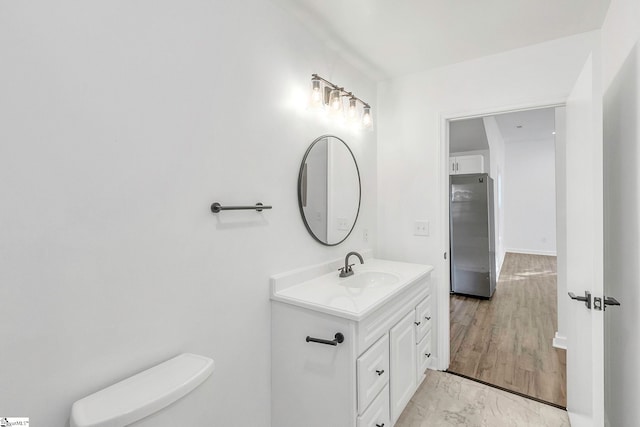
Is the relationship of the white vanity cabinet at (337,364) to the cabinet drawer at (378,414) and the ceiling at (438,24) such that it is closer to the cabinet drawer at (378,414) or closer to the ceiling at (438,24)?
the cabinet drawer at (378,414)

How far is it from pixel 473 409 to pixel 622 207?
4.86ft

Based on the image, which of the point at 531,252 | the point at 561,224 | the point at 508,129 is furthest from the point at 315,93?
the point at 531,252

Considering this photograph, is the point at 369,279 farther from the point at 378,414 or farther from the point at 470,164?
the point at 470,164

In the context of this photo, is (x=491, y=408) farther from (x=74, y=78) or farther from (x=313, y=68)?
(x=74, y=78)

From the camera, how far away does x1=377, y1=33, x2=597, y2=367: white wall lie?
2.03 metres

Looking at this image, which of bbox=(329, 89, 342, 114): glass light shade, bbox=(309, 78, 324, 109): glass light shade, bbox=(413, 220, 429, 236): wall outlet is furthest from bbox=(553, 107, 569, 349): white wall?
bbox=(309, 78, 324, 109): glass light shade

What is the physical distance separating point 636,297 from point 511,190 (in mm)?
6968

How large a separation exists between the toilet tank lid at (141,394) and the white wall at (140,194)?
0.16ft

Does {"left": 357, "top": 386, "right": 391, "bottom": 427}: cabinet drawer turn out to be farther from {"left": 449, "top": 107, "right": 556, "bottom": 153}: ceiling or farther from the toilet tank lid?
{"left": 449, "top": 107, "right": 556, "bottom": 153}: ceiling

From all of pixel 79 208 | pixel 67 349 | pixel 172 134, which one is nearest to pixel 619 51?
pixel 172 134

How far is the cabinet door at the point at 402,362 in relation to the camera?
5.41 feet

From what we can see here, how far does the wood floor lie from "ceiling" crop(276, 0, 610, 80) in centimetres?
246

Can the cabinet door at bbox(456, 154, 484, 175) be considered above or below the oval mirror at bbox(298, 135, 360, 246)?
above

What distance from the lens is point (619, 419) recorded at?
→ 1461 millimetres
